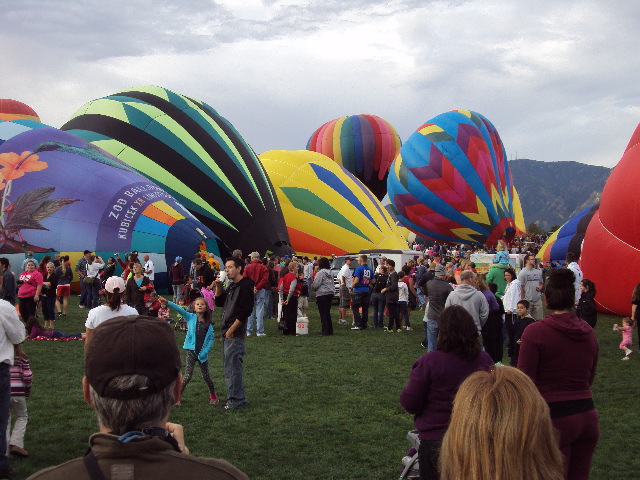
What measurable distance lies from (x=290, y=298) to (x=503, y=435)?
1126 cm

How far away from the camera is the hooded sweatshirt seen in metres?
3.79

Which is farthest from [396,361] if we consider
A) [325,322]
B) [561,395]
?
[561,395]

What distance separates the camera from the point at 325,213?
24.5m

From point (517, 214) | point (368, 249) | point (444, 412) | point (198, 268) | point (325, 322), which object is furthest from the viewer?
point (517, 214)

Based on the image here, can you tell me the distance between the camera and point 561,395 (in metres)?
3.77

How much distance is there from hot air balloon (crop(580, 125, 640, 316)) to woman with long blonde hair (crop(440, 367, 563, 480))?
14040mm

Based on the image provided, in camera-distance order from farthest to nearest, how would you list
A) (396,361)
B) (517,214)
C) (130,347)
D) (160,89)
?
(517,214) < (160,89) < (396,361) < (130,347)

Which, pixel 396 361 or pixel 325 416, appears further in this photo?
pixel 396 361

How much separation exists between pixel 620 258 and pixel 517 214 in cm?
2548

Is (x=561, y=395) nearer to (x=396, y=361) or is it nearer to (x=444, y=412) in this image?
(x=444, y=412)

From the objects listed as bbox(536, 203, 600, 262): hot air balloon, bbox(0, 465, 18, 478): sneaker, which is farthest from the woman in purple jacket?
bbox(536, 203, 600, 262): hot air balloon

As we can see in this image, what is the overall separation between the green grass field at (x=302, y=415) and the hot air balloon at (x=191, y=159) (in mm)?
8833

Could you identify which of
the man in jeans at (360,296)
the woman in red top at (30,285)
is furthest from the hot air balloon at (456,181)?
the woman in red top at (30,285)

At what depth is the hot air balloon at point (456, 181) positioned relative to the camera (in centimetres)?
3269
